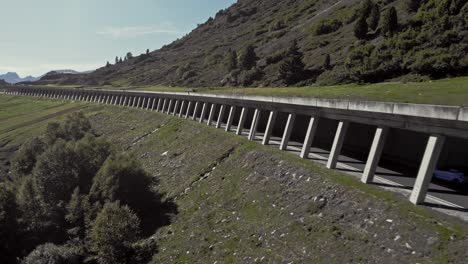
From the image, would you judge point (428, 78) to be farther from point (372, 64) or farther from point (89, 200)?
point (89, 200)

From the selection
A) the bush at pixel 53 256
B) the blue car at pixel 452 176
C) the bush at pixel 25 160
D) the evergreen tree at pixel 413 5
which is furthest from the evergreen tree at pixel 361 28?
the bush at pixel 53 256

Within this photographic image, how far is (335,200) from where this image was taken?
1741 centimetres

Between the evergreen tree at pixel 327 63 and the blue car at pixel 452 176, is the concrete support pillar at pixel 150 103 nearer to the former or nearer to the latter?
the evergreen tree at pixel 327 63

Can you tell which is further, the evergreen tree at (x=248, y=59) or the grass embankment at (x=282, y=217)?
the evergreen tree at (x=248, y=59)

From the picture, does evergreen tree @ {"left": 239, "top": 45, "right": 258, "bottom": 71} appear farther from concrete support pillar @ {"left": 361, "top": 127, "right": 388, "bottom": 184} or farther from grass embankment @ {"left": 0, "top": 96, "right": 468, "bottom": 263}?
concrete support pillar @ {"left": 361, "top": 127, "right": 388, "bottom": 184}

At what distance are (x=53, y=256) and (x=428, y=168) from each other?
2292cm

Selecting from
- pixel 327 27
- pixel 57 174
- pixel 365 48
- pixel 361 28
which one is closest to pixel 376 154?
pixel 57 174

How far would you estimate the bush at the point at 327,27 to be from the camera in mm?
77688

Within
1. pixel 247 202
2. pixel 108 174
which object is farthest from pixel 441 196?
pixel 108 174

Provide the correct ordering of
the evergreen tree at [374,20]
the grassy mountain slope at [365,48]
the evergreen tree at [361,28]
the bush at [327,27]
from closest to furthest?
1. the grassy mountain slope at [365,48]
2. the evergreen tree at [361,28]
3. the evergreen tree at [374,20]
4. the bush at [327,27]

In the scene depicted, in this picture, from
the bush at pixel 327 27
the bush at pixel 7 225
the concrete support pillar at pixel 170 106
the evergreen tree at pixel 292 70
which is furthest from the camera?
the bush at pixel 327 27

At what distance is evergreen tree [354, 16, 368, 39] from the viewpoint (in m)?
58.2

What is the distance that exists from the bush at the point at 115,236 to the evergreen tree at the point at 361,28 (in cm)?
5243

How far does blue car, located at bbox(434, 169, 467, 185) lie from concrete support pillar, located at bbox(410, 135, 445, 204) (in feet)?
17.4
